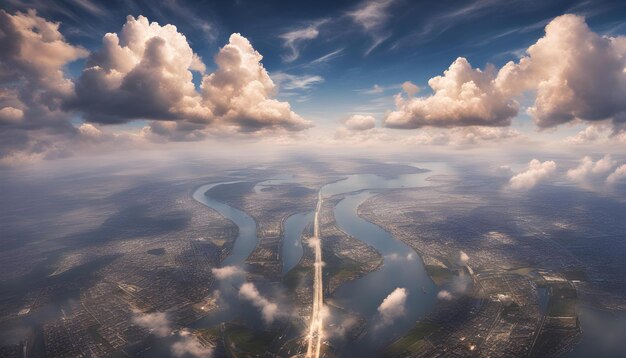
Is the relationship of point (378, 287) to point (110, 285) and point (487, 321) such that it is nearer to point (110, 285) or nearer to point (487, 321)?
point (487, 321)

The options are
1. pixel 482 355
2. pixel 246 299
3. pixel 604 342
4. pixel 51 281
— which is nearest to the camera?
pixel 482 355

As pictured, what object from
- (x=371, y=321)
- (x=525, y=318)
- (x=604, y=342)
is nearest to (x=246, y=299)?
(x=371, y=321)

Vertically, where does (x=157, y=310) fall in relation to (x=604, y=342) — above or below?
above

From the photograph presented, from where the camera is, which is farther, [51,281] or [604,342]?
[51,281]

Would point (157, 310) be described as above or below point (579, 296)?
above

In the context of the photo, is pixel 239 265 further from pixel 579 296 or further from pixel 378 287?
pixel 579 296

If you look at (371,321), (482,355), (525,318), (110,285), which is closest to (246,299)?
(371,321)

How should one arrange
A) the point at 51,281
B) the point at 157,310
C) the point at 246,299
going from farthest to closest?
the point at 51,281 < the point at 246,299 < the point at 157,310

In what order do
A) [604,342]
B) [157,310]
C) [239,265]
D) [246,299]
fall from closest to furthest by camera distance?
1. [604,342]
2. [157,310]
3. [246,299]
4. [239,265]

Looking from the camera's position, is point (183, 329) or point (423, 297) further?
point (423, 297)
